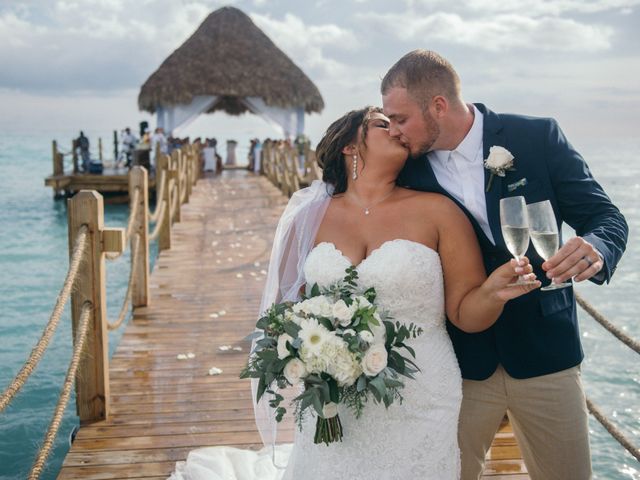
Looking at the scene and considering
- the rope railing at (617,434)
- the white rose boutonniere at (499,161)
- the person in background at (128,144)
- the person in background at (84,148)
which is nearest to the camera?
the white rose boutonniere at (499,161)

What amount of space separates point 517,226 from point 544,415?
0.98m

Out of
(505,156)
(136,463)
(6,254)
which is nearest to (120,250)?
(136,463)

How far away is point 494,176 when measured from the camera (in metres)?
2.84

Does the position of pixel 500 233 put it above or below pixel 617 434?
above

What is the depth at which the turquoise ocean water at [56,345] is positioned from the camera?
6.77 metres

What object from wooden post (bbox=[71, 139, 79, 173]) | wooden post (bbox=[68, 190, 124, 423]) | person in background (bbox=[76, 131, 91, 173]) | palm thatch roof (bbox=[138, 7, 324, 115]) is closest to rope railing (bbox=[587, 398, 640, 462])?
wooden post (bbox=[68, 190, 124, 423])

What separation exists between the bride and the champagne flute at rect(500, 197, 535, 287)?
42 centimetres

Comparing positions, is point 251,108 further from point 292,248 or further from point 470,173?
point 470,173

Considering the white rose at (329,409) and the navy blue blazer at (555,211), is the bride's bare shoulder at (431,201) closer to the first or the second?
the navy blue blazer at (555,211)

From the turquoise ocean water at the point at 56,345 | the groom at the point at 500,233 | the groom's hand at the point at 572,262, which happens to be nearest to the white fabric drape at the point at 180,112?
the turquoise ocean water at the point at 56,345

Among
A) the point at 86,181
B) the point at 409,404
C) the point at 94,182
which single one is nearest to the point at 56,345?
the point at 409,404

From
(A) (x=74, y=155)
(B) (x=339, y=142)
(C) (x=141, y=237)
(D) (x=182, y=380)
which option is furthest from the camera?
(A) (x=74, y=155)

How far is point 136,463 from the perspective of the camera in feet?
13.4

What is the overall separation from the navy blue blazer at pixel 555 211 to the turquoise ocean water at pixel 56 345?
4.39 m
